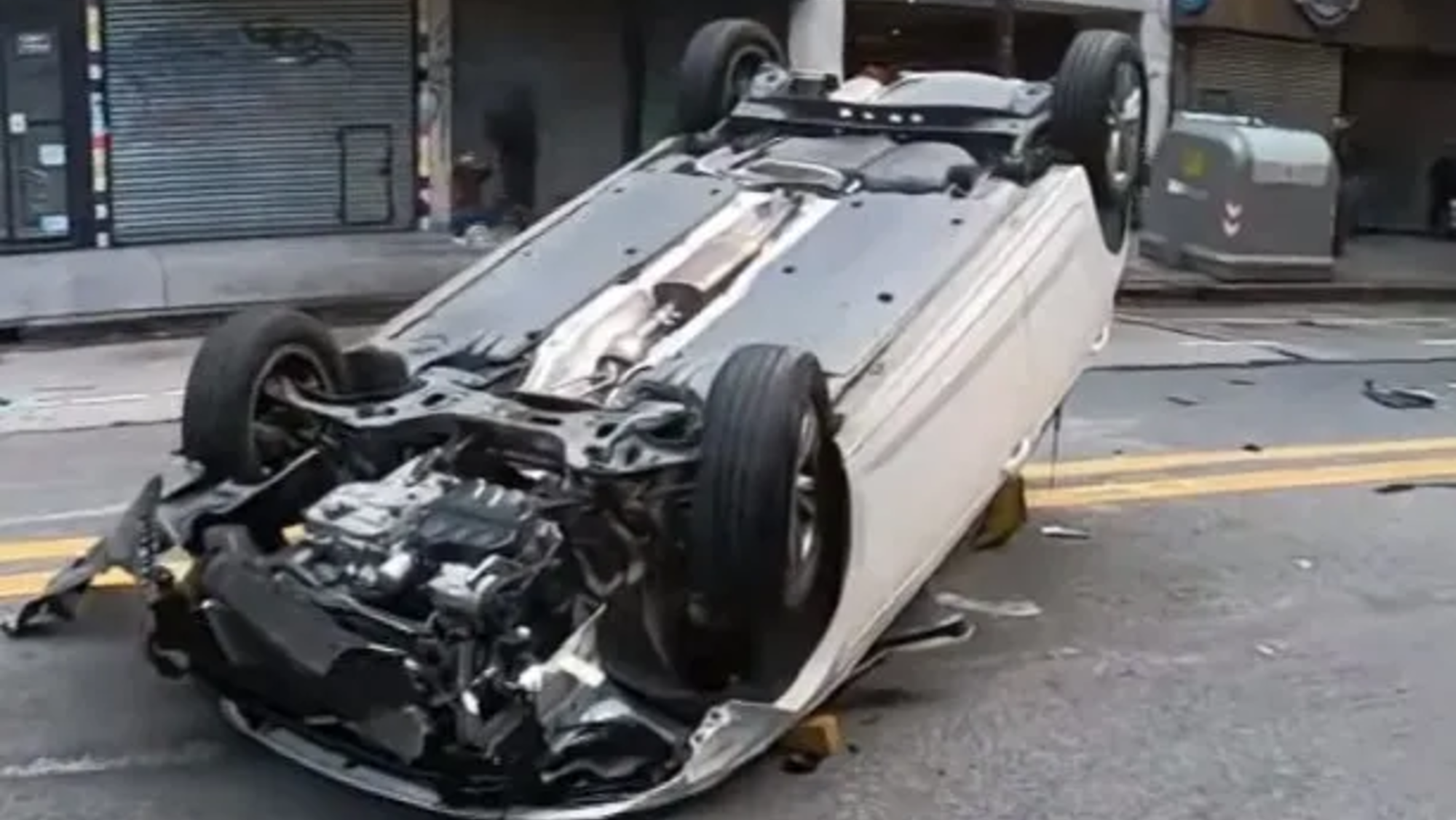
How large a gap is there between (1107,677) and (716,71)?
118 inches

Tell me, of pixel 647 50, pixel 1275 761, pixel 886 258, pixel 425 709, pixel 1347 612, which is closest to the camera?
pixel 425 709

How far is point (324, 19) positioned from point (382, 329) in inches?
512

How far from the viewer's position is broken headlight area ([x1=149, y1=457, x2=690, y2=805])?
16.1 feet

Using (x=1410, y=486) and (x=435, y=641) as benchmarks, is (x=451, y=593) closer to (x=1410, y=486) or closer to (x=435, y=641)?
(x=435, y=641)

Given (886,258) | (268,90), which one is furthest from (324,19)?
(886,258)

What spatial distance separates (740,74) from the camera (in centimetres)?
841

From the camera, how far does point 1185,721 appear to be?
623 cm

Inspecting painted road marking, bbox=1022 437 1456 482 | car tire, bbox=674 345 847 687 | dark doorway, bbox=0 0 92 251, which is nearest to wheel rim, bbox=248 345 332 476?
car tire, bbox=674 345 847 687

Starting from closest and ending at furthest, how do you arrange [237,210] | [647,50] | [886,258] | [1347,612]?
1. [886,258]
2. [1347,612]
3. [237,210]
4. [647,50]

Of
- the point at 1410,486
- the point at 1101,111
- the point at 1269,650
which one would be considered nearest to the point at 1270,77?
the point at 1410,486

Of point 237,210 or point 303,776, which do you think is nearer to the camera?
point 303,776

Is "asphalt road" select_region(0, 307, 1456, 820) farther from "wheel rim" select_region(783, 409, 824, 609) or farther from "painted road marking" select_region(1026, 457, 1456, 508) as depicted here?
"wheel rim" select_region(783, 409, 824, 609)

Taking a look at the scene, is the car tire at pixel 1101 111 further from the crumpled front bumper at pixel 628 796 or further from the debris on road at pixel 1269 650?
the crumpled front bumper at pixel 628 796

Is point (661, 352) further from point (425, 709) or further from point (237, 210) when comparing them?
point (237, 210)
